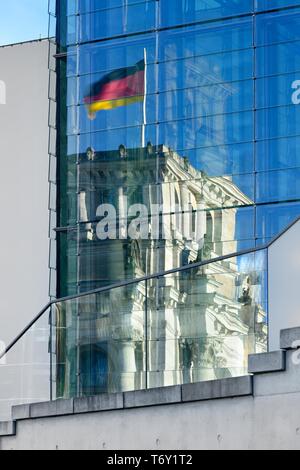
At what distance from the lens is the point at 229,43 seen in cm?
2931

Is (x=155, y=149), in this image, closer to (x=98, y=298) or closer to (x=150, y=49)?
(x=150, y=49)

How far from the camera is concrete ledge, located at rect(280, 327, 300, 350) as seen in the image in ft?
60.1

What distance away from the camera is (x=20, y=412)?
22641mm

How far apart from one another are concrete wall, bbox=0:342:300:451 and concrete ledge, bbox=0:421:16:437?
1 centimetres

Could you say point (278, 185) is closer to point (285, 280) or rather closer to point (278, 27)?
point (278, 27)

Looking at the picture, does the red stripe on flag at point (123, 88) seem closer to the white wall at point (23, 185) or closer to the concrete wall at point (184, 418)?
the white wall at point (23, 185)

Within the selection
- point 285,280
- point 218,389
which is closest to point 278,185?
point 285,280

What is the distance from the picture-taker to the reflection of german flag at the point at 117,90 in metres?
30.3

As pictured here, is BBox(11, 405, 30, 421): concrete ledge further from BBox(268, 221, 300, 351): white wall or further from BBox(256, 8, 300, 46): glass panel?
BBox(256, 8, 300, 46): glass panel

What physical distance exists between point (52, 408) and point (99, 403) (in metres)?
0.95

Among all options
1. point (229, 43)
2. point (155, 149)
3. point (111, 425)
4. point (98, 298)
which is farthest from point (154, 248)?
point (111, 425)

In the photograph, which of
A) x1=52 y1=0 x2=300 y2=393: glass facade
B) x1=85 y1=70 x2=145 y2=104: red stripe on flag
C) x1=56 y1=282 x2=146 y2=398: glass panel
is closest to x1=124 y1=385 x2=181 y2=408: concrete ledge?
x1=56 y1=282 x2=146 y2=398: glass panel

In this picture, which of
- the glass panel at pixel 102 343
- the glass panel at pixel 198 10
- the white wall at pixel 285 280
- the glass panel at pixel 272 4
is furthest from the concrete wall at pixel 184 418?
the glass panel at pixel 198 10

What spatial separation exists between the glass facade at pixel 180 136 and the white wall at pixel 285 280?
7.49 meters
